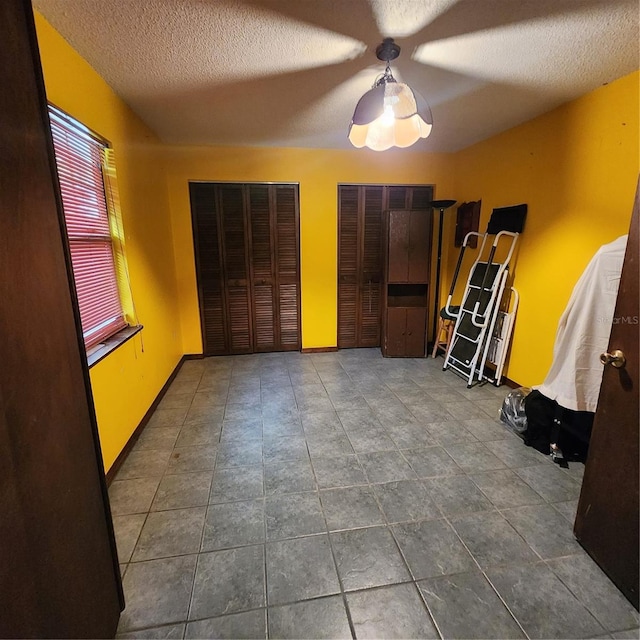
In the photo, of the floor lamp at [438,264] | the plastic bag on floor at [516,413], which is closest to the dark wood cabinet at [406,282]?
the floor lamp at [438,264]

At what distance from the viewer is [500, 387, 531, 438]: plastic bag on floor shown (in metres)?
2.37

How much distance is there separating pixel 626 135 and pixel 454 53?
1.25 metres

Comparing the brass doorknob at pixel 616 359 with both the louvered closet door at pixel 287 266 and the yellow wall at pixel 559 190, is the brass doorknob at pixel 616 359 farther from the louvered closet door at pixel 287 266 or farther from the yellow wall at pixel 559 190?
the louvered closet door at pixel 287 266

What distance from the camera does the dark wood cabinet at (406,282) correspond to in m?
3.81

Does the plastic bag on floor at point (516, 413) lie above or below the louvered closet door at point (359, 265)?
below

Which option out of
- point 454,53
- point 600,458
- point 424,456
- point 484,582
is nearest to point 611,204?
point 454,53

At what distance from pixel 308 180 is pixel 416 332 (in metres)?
2.21

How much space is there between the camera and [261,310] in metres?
4.12

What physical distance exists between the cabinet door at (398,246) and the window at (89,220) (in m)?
2.71

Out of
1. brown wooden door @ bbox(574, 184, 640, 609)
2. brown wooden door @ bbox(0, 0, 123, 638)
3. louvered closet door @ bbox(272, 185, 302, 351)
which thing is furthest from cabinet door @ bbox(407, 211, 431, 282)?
brown wooden door @ bbox(0, 0, 123, 638)

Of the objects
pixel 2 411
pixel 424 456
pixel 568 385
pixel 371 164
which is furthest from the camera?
pixel 371 164

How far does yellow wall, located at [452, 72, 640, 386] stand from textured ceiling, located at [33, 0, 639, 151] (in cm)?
20

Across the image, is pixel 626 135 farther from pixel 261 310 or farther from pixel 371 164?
pixel 261 310

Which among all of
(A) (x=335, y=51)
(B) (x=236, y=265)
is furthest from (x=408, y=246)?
(A) (x=335, y=51)
